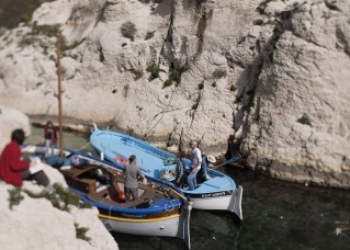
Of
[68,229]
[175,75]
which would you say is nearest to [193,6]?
[175,75]

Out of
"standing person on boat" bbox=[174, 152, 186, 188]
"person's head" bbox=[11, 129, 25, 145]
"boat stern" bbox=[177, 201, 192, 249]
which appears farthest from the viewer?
"standing person on boat" bbox=[174, 152, 186, 188]

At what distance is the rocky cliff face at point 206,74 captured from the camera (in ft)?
78.9

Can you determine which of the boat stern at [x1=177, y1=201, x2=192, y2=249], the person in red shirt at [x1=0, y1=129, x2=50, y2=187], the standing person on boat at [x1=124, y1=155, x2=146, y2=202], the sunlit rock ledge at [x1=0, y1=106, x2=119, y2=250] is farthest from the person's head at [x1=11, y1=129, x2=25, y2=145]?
the boat stern at [x1=177, y1=201, x2=192, y2=249]

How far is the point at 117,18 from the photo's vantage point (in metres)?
35.6

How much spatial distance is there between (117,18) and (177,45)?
675 centimetres

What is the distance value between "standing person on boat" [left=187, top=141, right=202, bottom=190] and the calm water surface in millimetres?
1427

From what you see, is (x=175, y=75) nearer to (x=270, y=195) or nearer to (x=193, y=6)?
(x=193, y=6)

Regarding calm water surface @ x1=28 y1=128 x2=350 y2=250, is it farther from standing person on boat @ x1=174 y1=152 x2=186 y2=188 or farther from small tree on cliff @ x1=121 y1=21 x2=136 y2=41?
small tree on cliff @ x1=121 y1=21 x2=136 y2=41

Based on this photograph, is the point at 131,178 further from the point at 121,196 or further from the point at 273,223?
the point at 273,223

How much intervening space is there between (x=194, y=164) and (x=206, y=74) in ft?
33.9

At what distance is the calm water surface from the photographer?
58.5 feet

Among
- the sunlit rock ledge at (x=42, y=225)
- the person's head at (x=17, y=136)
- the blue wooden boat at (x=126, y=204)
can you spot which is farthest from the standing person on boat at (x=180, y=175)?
the person's head at (x=17, y=136)

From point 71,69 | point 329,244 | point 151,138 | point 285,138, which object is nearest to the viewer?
point 329,244

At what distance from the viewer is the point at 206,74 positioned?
96.6 ft
